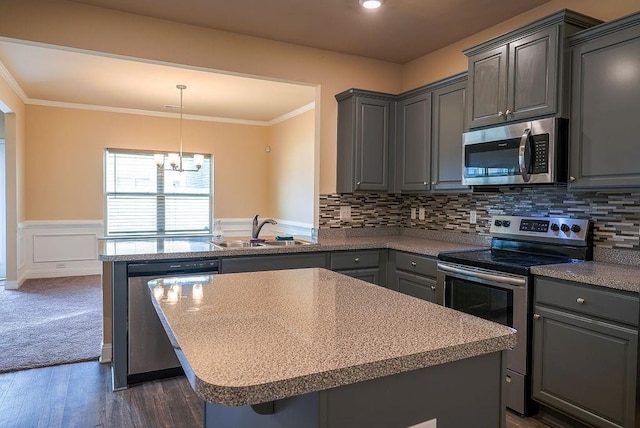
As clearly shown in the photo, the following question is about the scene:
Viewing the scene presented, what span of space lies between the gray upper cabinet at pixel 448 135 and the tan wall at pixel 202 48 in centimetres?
92

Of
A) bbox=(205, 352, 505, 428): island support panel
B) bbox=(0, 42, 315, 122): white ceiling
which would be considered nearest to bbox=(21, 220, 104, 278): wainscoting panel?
bbox=(0, 42, 315, 122): white ceiling

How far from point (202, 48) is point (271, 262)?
1.79 metres

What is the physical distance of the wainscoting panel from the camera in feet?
20.9

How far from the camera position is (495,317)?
2.61 m

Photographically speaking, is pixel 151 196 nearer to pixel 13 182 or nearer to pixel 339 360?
pixel 13 182

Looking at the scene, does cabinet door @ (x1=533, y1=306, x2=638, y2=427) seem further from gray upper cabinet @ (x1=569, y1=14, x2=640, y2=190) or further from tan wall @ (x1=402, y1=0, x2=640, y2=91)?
tan wall @ (x1=402, y1=0, x2=640, y2=91)

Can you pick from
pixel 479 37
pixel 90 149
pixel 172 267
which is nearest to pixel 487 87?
pixel 479 37

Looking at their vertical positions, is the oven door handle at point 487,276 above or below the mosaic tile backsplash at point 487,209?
below

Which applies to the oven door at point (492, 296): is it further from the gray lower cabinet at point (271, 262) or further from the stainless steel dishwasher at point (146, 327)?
the stainless steel dishwasher at point (146, 327)

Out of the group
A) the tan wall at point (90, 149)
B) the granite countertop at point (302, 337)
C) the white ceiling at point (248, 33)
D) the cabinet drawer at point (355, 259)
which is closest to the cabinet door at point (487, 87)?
the white ceiling at point (248, 33)

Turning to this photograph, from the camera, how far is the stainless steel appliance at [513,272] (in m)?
2.47

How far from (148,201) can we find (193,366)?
21.9 ft

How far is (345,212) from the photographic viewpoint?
164 inches

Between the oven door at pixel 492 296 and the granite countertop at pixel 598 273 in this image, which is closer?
the granite countertop at pixel 598 273
